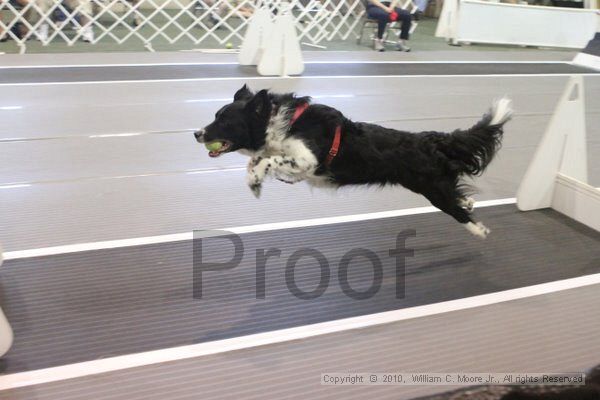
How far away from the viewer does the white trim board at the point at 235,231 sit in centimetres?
319

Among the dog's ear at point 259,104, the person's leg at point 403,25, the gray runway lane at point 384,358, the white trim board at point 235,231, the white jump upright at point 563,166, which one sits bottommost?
the gray runway lane at point 384,358

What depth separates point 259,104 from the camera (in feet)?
9.48

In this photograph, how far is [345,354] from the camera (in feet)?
8.07

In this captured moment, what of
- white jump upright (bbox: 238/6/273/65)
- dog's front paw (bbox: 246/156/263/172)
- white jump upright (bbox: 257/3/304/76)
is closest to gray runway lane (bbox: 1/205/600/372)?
dog's front paw (bbox: 246/156/263/172)

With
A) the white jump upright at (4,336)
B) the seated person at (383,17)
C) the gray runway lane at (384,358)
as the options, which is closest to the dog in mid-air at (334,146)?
the gray runway lane at (384,358)

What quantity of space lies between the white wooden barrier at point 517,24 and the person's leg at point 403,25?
1513 mm

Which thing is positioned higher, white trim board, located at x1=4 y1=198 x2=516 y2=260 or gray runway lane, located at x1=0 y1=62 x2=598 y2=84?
gray runway lane, located at x1=0 y1=62 x2=598 y2=84

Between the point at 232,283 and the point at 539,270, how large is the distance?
69.9 inches

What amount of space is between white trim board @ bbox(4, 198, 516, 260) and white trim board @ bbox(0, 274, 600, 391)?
3.47ft

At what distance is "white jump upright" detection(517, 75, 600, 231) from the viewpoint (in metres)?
3.93

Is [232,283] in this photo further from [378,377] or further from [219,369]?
[378,377]

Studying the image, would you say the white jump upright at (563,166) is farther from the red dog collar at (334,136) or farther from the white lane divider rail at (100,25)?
the white lane divider rail at (100,25)

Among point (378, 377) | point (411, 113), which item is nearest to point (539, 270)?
point (378, 377)

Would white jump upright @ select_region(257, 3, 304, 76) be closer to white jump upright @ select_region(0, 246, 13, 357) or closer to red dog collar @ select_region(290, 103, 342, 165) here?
red dog collar @ select_region(290, 103, 342, 165)
